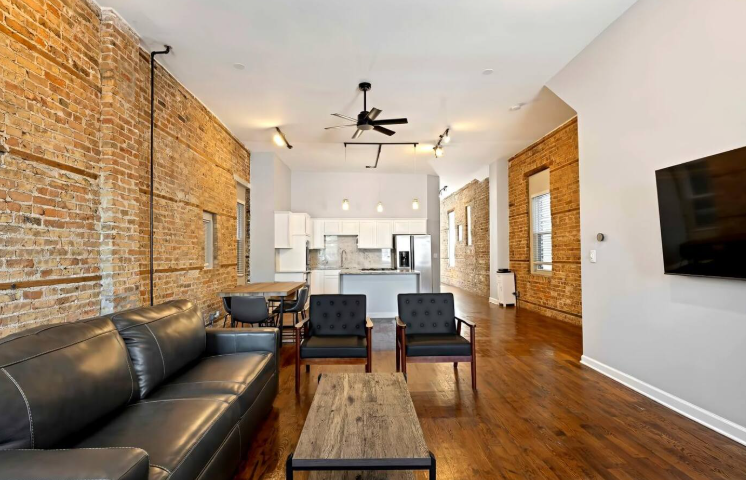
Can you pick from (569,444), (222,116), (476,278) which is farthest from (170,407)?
(476,278)

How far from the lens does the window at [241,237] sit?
7375mm

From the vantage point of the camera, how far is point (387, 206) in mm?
9898

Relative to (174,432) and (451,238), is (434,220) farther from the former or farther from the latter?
(174,432)

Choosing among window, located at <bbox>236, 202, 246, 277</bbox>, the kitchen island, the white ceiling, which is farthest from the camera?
window, located at <bbox>236, 202, 246, 277</bbox>

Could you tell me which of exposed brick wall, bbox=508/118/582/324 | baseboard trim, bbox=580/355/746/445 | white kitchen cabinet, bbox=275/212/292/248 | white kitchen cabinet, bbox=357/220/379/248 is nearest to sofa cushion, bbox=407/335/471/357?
baseboard trim, bbox=580/355/746/445

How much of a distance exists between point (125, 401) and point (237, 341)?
1121mm

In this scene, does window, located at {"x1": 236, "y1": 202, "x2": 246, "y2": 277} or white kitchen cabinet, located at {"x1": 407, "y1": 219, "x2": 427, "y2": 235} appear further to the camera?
white kitchen cabinet, located at {"x1": 407, "y1": 219, "x2": 427, "y2": 235}

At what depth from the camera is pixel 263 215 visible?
25.4 feet

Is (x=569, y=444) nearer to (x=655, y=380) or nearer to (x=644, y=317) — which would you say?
(x=655, y=380)

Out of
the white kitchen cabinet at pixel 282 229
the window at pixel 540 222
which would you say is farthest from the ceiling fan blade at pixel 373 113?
the window at pixel 540 222

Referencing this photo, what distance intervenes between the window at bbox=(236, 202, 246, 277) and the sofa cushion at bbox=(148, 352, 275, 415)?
15.5 ft

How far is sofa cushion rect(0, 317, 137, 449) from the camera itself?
1.42 m

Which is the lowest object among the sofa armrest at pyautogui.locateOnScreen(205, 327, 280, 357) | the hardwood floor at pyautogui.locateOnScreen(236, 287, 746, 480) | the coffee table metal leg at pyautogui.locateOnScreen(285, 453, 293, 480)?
the hardwood floor at pyautogui.locateOnScreen(236, 287, 746, 480)

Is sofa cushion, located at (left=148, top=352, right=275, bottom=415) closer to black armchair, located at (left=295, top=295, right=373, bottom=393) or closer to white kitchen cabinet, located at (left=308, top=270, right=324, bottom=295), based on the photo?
black armchair, located at (left=295, top=295, right=373, bottom=393)
